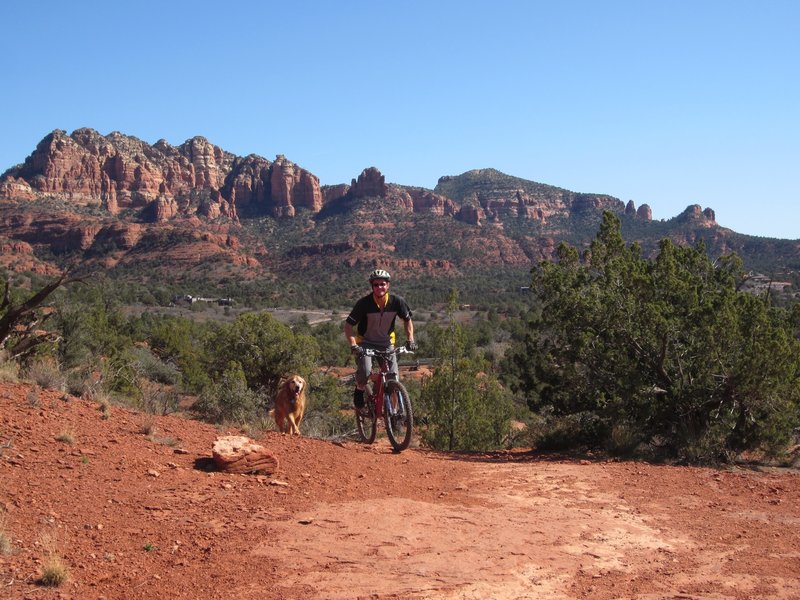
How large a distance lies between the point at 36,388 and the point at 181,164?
13354 centimetres

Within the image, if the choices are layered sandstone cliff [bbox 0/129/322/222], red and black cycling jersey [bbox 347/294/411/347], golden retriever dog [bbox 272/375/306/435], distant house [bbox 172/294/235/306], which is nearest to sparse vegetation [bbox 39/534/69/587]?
red and black cycling jersey [bbox 347/294/411/347]

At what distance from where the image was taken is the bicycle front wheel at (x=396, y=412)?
7.42 metres

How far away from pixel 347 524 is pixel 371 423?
3.36m

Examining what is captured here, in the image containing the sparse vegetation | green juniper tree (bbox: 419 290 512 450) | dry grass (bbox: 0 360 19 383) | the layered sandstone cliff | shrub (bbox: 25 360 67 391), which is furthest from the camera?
the layered sandstone cliff

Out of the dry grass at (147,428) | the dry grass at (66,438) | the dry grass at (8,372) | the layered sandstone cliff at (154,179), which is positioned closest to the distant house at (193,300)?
the layered sandstone cliff at (154,179)

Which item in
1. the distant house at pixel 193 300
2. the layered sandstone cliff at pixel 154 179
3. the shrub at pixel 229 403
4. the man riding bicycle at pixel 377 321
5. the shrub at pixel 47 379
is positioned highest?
the layered sandstone cliff at pixel 154 179

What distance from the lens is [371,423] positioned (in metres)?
8.01

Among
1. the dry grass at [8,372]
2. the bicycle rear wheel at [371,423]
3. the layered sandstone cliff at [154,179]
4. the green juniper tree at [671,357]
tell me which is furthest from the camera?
the layered sandstone cliff at [154,179]

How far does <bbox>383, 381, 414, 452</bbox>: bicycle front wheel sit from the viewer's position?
24.3ft

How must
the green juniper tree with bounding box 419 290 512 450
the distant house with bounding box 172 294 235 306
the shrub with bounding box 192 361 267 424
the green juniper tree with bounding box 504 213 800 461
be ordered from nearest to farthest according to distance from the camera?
the green juniper tree with bounding box 504 213 800 461, the shrub with bounding box 192 361 267 424, the green juniper tree with bounding box 419 290 512 450, the distant house with bounding box 172 294 235 306

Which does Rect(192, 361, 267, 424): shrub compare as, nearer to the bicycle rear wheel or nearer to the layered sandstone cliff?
the bicycle rear wheel

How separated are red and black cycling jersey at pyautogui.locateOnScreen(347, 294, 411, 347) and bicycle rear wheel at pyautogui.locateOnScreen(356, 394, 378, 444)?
2.39 feet

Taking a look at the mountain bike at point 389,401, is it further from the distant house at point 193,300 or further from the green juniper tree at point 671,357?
the distant house at point 193,300

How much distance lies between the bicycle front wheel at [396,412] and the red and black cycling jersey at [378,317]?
0.52 metres
